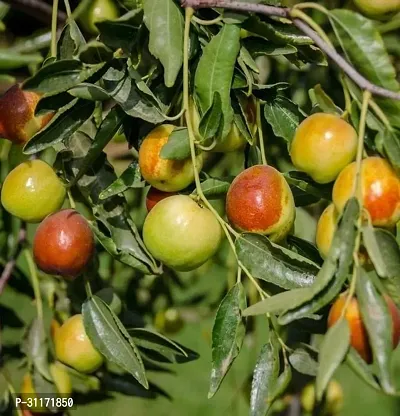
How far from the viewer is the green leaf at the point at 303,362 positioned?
1105 mm

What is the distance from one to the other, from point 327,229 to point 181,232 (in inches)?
7.3

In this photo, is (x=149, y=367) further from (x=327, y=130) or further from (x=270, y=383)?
(x=327, y=130)

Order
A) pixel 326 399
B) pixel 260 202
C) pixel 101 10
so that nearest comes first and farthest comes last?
1. pixel 260 202
2. pixel 101 10
3. pixel 326 399

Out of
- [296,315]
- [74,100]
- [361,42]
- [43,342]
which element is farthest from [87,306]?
[361,42]

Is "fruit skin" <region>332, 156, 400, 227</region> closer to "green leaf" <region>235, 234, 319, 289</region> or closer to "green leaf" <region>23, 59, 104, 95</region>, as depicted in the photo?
"green leaf" <region>235, 234, 319, 289</region>

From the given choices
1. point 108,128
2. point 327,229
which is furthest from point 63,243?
point 327,229

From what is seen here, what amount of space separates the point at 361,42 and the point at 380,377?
1.13 ft

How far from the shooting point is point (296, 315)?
2.62 feet

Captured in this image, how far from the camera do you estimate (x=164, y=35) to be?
96 centimetres

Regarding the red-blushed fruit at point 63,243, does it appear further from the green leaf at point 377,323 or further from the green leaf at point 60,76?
the green leaf at point 377,323

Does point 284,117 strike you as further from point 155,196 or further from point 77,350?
point 77,350

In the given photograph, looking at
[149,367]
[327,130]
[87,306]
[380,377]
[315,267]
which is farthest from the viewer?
[149,367]

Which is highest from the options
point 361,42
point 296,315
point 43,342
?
point 361,42

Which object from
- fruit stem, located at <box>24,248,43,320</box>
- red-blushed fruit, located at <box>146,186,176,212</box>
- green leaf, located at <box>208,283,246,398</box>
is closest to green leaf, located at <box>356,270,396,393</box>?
green leaf, located at <box>208,283,246,398</box>
